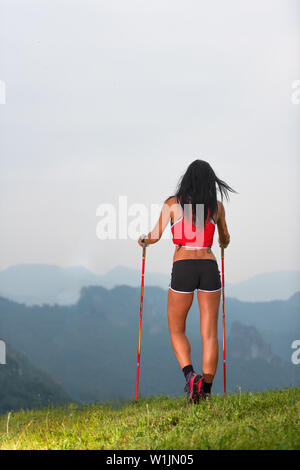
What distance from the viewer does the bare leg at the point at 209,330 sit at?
5.66 meters

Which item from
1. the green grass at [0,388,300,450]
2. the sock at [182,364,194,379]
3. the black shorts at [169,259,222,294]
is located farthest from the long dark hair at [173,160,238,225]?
the green grass at [0,388,300,450]

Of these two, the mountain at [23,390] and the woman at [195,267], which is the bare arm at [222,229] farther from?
the mountain at [23,390]

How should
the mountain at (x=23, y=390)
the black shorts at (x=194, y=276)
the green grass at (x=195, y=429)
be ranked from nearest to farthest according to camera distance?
1. the green grass at (x=195, y=429)
2. the black shorts at (x=194, y=276)
3. the mountain at (x=23, y=390)

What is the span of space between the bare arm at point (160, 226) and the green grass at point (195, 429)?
1852 millimetres

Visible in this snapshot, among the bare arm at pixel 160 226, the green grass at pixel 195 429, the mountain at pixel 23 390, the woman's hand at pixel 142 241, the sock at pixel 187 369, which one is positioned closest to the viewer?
the green grass at pixel 195 429

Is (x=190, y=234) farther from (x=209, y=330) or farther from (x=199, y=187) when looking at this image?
(x=209, y=330)

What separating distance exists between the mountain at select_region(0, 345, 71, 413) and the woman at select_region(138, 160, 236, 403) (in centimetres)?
220

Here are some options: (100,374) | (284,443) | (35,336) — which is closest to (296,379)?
(284,443)

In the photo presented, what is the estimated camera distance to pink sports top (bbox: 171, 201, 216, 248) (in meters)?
Result: 5.69

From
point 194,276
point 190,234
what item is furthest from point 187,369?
point 190,234

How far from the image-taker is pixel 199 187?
226 inches

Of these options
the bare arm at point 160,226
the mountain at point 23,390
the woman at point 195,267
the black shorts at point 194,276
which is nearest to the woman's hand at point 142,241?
the bare arm at point 160,226

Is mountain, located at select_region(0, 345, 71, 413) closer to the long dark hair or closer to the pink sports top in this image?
the pink sports top

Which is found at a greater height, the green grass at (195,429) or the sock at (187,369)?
the sock at (187,369)
